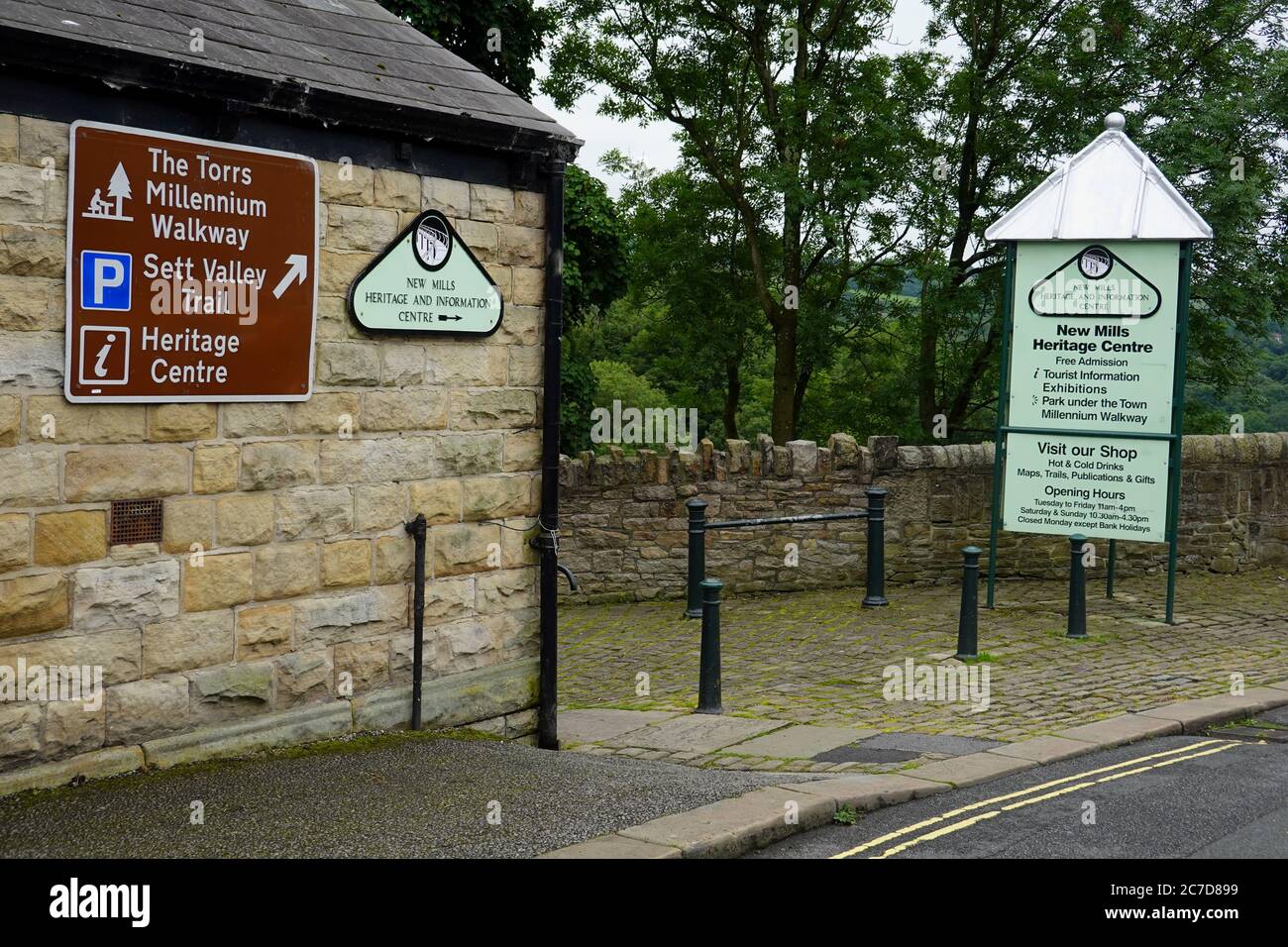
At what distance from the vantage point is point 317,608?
247 inches

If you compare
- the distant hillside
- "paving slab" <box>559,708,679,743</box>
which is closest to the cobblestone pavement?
"paving slab" <box>559,708,679,743</box>

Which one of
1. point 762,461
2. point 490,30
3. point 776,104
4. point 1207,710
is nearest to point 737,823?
point 1207,710

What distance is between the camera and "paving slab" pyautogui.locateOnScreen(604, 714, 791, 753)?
748 centimetres

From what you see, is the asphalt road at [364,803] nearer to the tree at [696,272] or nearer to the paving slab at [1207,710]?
the paving slab at [1207,710]

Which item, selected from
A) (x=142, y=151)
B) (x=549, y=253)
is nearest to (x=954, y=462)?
(x=549, y=253)

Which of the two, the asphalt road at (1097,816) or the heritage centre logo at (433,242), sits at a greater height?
the heritage centre logo at (433,242)

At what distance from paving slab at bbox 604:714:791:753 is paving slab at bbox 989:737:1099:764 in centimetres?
138

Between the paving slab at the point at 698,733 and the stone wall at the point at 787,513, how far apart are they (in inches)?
204

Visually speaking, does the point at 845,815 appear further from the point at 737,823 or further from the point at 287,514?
the point at 287,514

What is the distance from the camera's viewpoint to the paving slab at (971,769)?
6547mm

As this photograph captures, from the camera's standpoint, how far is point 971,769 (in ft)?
22.1

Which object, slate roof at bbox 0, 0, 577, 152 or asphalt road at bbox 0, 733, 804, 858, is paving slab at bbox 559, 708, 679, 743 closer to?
asphalt road at bbox 0, 733, 804, 858

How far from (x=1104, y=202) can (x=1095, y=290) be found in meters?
0.78

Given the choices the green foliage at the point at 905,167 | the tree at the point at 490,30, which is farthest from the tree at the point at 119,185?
the green foliage at the point at 905,167
